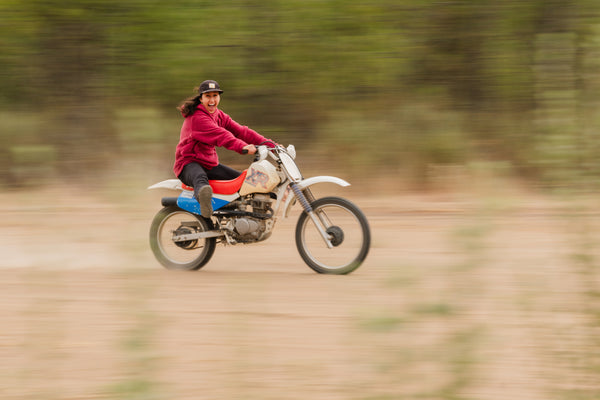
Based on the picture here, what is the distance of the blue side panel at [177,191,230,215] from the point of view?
7070 mm

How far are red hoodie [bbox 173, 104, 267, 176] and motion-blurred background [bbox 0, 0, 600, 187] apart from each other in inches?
159

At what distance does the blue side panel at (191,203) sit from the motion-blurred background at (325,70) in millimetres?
4028

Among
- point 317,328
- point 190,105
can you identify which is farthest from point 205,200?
point 317,328

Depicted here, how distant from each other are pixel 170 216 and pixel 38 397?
3.49m

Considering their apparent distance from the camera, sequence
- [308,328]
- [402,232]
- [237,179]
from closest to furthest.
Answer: [308,328] < [237,179] < [402,232]

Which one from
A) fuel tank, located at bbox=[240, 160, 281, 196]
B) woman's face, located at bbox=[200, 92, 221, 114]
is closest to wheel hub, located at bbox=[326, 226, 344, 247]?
fuel tank, located at bbox=[240, 160, 281, 196]

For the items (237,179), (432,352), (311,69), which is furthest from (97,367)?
(311,69)

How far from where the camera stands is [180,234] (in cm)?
728

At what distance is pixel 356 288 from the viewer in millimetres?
6297

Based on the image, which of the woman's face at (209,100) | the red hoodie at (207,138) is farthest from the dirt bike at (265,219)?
the woman's face at (209,100)

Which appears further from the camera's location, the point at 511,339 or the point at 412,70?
the point at 412,70

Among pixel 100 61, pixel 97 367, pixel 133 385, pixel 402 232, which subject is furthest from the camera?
pixel 100 61

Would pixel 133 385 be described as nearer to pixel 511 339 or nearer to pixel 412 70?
pixel 511 339

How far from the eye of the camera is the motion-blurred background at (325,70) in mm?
11672
